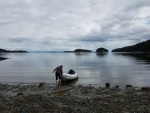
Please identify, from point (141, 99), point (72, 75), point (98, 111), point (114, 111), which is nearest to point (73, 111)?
point (98, 111)

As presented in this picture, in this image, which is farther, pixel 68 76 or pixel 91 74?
pixel 91 74

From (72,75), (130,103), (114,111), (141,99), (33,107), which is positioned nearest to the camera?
(114,111)

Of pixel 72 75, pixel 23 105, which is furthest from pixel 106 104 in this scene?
pixel 72 75

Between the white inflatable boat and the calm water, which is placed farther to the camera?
the calm water

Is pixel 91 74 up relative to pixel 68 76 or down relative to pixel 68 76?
down

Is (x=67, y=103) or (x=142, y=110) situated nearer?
(x=142, y=110)

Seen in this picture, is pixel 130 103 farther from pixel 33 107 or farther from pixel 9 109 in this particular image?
pixel 9 109

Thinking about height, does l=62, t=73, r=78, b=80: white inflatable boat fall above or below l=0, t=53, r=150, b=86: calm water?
above

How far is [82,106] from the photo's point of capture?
18.3m

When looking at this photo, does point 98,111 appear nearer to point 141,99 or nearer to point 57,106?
point 57,106

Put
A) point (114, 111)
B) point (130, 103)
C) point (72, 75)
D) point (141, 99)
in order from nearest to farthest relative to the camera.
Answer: point (114, 111) < point (130, 103) < point (141, 99) < point (72, 75)

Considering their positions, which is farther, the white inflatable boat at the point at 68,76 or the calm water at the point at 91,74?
the calm water at the point at 91,74

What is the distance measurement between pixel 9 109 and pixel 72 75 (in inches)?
984

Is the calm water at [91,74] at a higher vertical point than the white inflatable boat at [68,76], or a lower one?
lower
